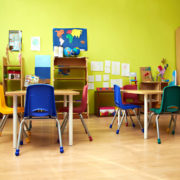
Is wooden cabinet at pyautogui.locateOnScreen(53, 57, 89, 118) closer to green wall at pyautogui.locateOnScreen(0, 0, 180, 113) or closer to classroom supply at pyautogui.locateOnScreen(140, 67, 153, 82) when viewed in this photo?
green wall at pyautogui.locateOnScreen(0, 0, 180, 113)

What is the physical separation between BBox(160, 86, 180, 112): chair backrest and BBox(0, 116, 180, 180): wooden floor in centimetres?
48

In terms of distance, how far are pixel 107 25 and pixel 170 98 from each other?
3360 millimetres

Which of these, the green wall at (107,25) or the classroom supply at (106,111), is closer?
the classroom supply at (106,111)

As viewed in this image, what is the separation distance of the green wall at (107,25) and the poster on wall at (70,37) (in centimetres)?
11

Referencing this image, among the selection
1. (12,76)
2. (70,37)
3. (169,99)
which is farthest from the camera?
(70,37)

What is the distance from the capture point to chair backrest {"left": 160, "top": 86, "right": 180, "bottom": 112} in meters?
2.76

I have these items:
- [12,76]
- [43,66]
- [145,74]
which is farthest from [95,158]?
[145,74]

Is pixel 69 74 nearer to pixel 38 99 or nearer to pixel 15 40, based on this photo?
pixel 15 40

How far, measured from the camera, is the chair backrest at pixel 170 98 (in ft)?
9.06

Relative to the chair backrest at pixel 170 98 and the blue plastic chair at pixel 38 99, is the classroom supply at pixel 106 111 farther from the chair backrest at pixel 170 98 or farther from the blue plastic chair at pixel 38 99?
the blue plastic chair at pixel 38 99

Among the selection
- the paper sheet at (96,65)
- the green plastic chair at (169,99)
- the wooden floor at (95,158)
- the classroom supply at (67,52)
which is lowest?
the wooden floor at (95,158)

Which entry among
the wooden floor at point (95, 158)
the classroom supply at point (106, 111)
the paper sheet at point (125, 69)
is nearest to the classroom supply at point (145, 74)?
the paper sheet at point (125, 69)

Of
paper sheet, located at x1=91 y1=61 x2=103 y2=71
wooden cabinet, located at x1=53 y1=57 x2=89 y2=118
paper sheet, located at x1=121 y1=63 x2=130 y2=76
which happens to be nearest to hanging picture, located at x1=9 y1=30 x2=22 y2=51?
wooden cabinet, located at x1=53 y1=57 x2=89 y2=118

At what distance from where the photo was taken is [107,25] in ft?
18.1
